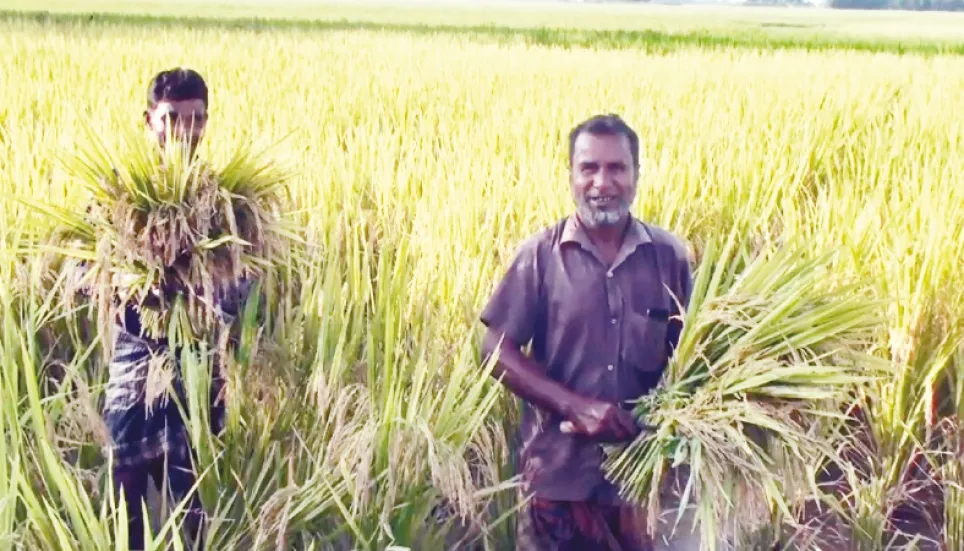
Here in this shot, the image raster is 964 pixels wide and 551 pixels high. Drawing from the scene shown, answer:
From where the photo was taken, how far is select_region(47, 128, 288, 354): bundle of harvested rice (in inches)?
53.9

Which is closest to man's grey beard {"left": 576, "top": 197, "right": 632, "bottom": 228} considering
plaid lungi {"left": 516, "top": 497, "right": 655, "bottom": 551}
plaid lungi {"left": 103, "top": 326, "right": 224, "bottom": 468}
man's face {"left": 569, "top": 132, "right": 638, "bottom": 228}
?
man's face {"left": 569, "top": 132, "right": 638, "bottom": 228}

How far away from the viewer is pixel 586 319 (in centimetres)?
141

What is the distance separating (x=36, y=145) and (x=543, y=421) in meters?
2.24

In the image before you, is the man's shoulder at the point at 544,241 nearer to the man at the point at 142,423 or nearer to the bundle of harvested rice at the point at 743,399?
the bundle of harvested rice at the point at 743,399

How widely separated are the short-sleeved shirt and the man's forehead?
12cm

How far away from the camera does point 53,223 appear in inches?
58.6

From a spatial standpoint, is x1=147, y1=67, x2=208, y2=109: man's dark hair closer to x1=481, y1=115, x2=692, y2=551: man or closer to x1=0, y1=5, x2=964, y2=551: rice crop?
x1=0, y1=5, x2=964, y2=551: rice crop

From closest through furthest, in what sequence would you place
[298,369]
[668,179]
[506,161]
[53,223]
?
[53,223], [298,369], [668,179], [506,161]

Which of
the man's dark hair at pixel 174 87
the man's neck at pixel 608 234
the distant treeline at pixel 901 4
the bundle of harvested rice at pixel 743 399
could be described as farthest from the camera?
the distant treeline at pixel 901 4

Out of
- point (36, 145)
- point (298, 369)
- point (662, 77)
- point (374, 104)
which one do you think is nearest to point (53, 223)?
point (298, 369)

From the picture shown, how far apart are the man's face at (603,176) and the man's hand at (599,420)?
10.6 inches

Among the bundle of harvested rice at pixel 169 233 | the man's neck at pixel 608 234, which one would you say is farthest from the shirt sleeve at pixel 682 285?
the bundle of harvested rice at pixel 169 233

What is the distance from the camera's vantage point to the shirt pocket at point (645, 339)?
1407 millimetres

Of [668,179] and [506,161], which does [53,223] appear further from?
[506,161]
